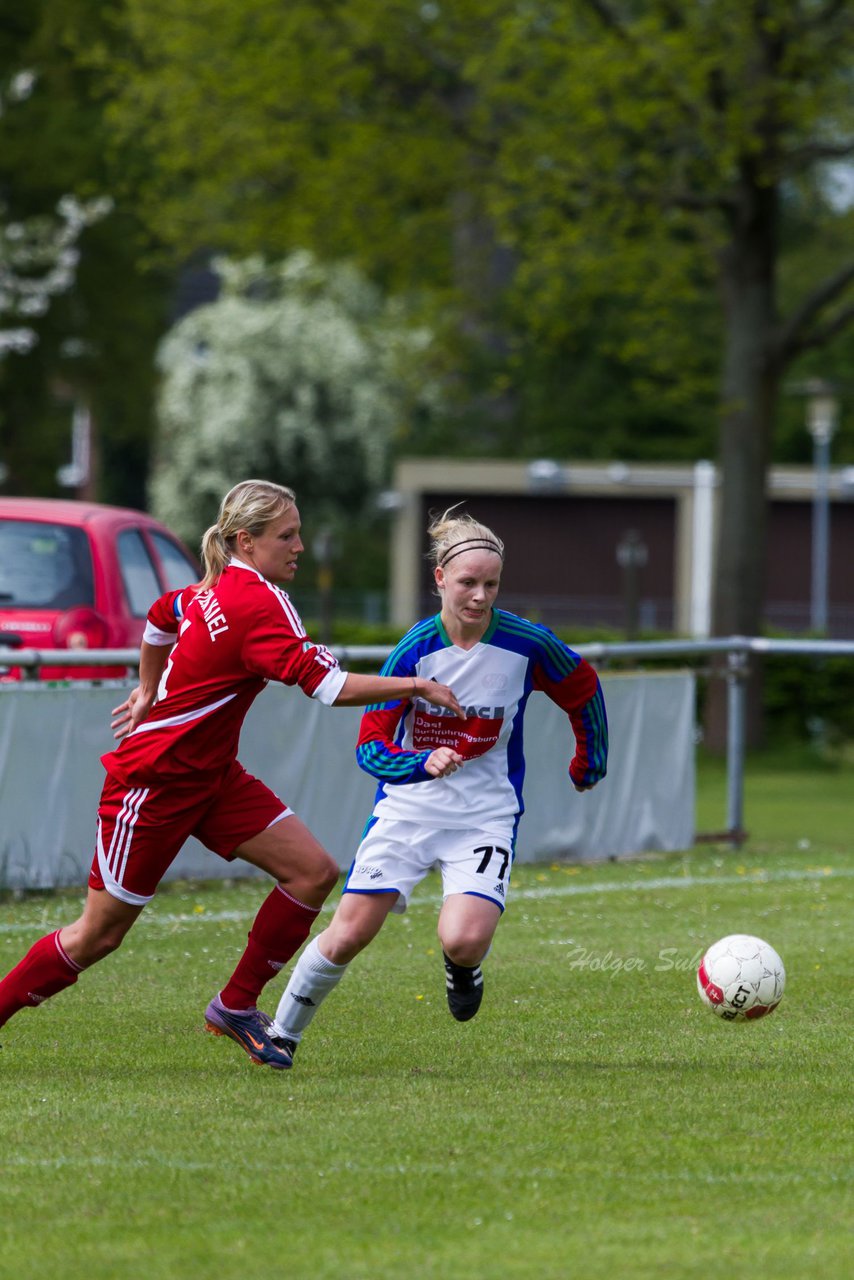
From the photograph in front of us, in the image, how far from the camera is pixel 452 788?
21.1 feet

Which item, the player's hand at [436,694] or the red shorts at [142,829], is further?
the red shorts at [142,829]

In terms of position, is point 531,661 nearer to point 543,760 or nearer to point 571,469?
point 543,760

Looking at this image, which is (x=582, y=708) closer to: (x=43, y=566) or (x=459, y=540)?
(x=459, y=540)

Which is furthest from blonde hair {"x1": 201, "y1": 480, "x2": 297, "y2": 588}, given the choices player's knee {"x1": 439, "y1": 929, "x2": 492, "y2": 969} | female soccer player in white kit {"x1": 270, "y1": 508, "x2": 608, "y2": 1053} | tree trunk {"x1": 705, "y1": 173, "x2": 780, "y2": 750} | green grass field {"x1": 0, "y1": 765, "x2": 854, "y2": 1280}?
tree trunk {"x1": 705, "y1": 173, "x2": 780, "y2": 750}

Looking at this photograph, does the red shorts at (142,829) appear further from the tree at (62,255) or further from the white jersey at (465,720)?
the tree at (62,255)

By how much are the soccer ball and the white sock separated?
131 centimetres

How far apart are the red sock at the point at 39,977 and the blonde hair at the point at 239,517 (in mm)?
1219

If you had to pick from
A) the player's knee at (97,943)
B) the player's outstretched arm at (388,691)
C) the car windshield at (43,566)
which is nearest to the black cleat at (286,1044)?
the player's knee at (97,943)

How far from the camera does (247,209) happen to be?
24891 mm

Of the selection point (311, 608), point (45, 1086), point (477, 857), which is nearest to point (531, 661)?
point (477, 857)

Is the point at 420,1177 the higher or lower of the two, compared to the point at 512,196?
lower

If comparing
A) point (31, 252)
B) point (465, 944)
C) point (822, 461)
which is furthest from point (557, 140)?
point (465, 944)

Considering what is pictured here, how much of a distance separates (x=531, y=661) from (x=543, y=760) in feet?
18.7

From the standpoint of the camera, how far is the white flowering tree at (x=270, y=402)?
164 ft
